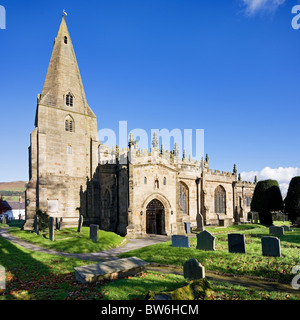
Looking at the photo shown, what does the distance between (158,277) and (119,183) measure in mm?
16472

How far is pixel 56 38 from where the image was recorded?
32219 mm

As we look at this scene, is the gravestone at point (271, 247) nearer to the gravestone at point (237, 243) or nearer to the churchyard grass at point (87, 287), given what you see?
the gravestone at point (237, 243)

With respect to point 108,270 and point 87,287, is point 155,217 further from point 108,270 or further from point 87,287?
point 87,287

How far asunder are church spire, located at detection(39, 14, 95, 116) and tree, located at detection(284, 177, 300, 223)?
3112 cm

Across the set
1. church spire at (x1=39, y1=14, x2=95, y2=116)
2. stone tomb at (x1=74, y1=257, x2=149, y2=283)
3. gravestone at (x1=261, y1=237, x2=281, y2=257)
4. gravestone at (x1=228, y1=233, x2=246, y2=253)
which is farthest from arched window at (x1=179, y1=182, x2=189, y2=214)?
stone tomb at (x1=74, y1=257, x2=149, y2=283)

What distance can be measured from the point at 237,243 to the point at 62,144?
23.3 m

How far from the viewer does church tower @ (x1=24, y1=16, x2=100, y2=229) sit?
85.4 ft

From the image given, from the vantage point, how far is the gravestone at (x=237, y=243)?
12.7 metres

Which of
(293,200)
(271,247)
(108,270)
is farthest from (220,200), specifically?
(108,270)

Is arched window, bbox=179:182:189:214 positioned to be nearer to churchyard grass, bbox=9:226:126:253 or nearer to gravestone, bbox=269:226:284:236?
gravestone, bbox=269:226:284:236

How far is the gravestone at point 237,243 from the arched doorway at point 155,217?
12.3 meters

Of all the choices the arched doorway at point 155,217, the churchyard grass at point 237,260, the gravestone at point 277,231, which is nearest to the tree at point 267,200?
the gravestone at point 277,231

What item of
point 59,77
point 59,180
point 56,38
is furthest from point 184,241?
point 56,38
